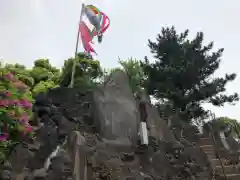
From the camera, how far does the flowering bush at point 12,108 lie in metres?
7.41

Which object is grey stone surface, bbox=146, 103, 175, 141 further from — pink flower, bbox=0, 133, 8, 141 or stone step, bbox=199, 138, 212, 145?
pink flower, bbox=0, 133, 8, 141

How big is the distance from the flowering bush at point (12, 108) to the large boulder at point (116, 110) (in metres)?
3.39

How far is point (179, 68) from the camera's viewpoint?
19859mm

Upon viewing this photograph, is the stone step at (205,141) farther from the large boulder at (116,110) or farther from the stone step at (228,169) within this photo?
the large boulder at (116,110)

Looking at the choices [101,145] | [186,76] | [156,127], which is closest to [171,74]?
[186,76]

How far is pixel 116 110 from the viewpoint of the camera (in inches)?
451

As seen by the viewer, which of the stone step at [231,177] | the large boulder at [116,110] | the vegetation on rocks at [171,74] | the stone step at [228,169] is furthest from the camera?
the vegetation on rocks at [171,74]

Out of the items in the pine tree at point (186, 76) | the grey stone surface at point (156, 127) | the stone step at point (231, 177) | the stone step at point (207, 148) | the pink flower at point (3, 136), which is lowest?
the stone step at point (231, 177)

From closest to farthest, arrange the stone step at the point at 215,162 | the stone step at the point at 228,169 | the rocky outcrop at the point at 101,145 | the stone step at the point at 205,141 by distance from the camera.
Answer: the rocky outcrop at the point at 101,145
the stone step at the point at 228,169
the stone step at the point at 215,162
the stone step at the point at 205,141

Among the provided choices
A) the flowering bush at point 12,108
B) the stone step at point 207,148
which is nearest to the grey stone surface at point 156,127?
the stone step at point 207,148

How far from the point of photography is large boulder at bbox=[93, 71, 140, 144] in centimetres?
1091

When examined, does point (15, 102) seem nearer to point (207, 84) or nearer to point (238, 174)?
point (238, 174)

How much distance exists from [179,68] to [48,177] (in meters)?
13.9

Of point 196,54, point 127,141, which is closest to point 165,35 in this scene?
point 196,54
